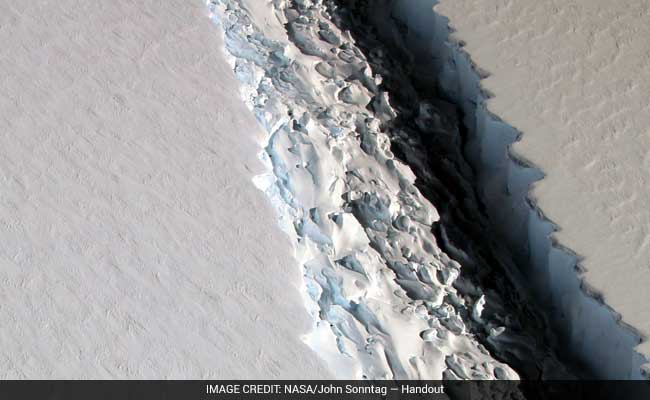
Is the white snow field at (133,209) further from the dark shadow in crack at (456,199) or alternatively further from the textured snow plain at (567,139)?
the textured snow plain at (567,139)

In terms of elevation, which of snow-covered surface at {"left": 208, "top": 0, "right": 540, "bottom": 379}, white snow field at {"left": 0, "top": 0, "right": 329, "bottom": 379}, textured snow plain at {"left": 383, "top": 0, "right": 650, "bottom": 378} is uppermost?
textured snow plain at {"left": 383, "top": 0, "right": 650, "bottom": 378}

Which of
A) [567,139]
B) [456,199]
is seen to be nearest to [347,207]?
[456,199]

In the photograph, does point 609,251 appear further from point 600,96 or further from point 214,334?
point 214,334
